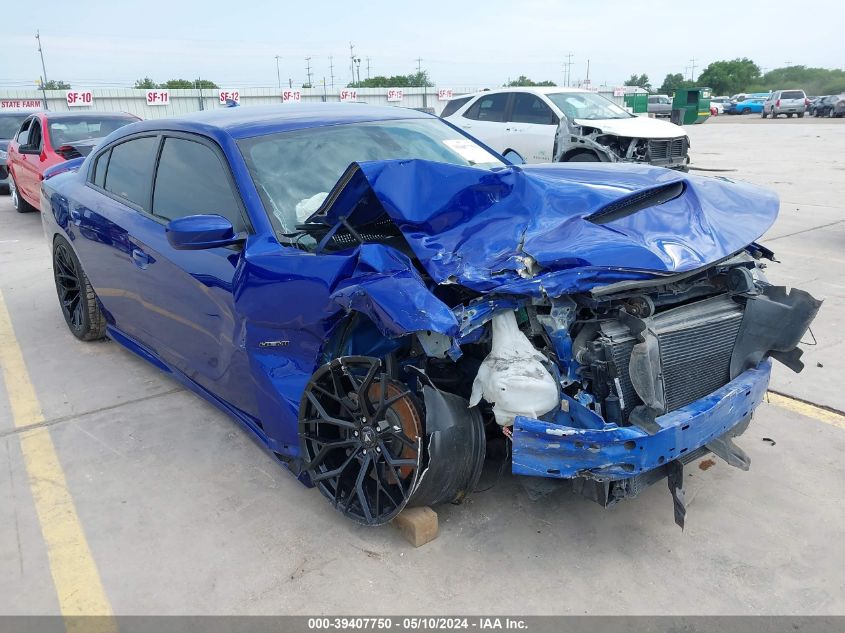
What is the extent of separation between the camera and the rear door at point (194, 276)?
320 cm

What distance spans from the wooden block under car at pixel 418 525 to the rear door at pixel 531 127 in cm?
917

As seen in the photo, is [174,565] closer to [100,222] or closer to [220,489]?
[220,489]

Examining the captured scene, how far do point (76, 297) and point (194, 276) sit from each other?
2.50m

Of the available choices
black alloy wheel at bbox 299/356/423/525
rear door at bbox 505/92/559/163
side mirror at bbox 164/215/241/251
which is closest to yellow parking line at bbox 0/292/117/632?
black alloy wheel at bbox 299/356/423/525

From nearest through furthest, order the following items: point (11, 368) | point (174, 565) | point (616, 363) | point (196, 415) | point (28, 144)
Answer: point (616, 363), point (174, 565), point (196, 415), point (11, 368), point (28, 144)

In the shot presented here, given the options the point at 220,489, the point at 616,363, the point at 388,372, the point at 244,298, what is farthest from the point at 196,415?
the point at 616,363

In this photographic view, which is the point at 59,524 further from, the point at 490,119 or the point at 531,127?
the point at 490,119

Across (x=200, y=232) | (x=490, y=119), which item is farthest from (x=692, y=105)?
(x=200, y=232)

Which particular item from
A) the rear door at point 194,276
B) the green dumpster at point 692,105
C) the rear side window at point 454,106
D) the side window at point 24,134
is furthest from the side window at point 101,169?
the green dumpster at point 692,105

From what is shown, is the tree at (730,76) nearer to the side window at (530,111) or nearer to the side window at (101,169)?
the side window at (530,111)

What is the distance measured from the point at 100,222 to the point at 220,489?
2137mm

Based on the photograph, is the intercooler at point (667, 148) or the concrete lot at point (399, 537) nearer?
the concrete lot at point (399, 537)

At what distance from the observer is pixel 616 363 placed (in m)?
2.47

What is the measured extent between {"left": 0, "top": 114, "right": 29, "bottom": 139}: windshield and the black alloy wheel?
14.2m
